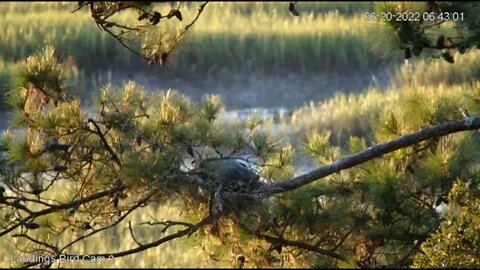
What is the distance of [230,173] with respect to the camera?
281 centimetres

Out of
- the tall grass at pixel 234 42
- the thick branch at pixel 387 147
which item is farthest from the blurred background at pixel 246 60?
the thick branch at pixel 387 147

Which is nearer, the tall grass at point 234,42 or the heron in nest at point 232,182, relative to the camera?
the heron in nest at point 232,182

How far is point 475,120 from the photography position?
2.87 m

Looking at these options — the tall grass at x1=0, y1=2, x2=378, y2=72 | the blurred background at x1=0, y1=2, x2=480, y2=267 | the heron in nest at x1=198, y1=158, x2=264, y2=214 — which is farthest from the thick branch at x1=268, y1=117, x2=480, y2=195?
the tall grass at x1=0, y1=2, x2=378, y2=72

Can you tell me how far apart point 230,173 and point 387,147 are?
0.44m

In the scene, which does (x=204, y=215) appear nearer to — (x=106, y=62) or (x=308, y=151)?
(x=308, y=151)

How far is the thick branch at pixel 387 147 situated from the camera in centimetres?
285

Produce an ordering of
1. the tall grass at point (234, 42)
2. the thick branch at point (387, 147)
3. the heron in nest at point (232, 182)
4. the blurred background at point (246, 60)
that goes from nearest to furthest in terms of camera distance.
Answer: the heron in nest at point (232, 182)
the thick branch at point (387, 147)
the blurred background at point (246, 60)
the tall grass at point (234, 42)

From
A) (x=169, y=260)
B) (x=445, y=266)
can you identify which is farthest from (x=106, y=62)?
(x=445, y=266)

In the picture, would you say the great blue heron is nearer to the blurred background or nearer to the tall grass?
the blurred background

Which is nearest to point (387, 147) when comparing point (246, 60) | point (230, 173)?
point (230, 173)

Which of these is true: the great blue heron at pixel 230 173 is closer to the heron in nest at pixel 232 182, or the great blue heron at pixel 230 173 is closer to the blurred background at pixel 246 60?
the heron in nest at pixel 232 182

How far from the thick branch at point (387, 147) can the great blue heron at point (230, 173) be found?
0.08m

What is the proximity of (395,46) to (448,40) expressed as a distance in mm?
149
